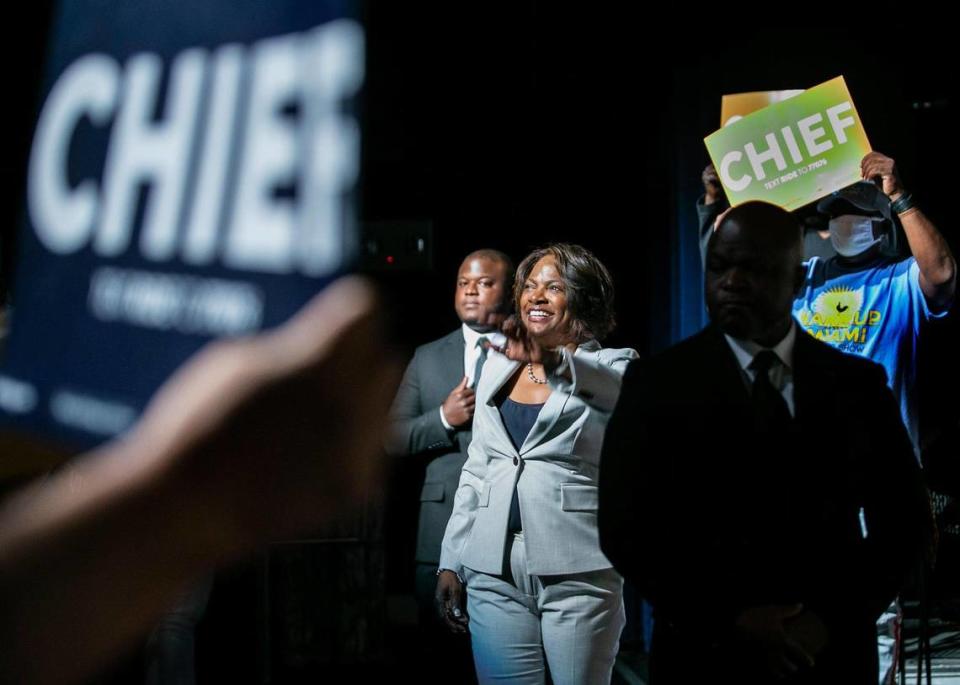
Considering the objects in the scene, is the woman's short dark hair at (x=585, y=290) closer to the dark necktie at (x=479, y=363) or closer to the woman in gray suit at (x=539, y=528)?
the woman in gray suit at (x=539, y=528)

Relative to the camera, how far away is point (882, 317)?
282 centimetres

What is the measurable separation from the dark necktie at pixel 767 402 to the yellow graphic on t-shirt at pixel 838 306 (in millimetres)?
1233

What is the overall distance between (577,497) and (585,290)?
616mm

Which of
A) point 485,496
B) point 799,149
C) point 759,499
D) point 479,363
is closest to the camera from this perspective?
point 759,499

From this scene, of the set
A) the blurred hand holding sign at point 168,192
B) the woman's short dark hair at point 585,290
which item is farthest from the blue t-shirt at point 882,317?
the blurred hand holding sign at point 168,192

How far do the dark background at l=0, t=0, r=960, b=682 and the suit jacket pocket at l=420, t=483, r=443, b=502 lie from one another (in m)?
0.94

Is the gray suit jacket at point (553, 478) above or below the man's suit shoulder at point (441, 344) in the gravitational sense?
below

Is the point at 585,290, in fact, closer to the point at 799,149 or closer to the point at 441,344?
the point at 799,149

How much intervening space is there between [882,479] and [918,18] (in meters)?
2.84

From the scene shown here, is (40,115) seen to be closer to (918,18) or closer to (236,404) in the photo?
(236,404)

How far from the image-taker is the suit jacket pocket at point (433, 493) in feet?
10.3

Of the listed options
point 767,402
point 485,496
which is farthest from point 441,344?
point 767,402

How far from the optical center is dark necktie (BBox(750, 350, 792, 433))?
1.69 meters

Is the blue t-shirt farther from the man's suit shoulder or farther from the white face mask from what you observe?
the man's suit shoulder
